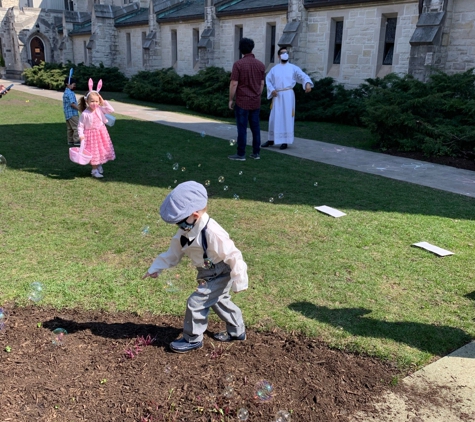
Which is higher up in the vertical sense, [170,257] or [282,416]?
[170,257]

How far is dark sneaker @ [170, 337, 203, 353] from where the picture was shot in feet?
11.2

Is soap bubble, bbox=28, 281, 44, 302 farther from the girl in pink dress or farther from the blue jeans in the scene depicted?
the blue jeans

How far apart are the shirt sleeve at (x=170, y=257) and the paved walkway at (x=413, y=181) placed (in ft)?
5.20

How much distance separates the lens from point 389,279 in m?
4.64

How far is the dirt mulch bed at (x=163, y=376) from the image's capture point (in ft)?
9.35

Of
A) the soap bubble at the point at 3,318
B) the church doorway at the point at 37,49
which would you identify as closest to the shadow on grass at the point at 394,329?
the soap bubble at the point at 3,318

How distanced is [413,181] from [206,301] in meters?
6.28

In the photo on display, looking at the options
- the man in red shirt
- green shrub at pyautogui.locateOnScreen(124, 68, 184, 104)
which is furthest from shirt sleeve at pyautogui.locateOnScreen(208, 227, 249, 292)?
green shrub at pyautogui.locateOnScreen(124, 68, 184, 104)

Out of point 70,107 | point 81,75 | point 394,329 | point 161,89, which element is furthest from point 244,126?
point 81,75

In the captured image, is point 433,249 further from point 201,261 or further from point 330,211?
point 201,261

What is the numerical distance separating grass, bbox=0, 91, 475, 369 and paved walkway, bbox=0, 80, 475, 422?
0.18 metres

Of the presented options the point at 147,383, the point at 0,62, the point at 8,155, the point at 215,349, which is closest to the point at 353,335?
the point at 215,349

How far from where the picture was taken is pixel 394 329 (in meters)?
3.74

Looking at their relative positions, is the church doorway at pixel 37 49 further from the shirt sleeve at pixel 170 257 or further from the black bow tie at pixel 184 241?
the black bow tie at pixel 184 241
